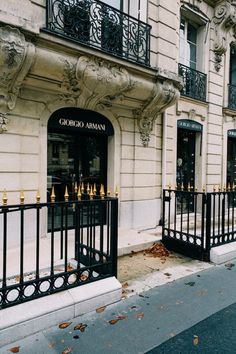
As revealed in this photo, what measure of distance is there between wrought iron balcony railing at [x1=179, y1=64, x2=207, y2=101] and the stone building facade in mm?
40

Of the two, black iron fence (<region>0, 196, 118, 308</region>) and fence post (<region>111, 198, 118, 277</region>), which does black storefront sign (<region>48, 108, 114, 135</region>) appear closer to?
black iron fence (<region>0, 196, 118, 308</region>)

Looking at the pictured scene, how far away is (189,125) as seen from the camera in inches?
360

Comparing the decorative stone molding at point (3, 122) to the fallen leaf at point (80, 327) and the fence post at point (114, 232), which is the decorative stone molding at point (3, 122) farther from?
the fallen leaf at point (80, 327)

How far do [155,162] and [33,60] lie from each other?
436 cm

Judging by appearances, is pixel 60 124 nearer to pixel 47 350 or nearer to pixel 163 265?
pixel 163 265

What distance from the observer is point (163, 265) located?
519 centimetres

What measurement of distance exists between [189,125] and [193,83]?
1.43 metres

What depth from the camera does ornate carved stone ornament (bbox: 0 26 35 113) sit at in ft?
15.0

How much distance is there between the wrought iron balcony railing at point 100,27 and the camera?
5.48 metres

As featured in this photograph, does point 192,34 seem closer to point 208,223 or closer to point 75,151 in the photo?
point 75,151

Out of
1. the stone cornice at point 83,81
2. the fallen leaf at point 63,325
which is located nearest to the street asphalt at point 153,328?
the fallen leaf at point 63,325

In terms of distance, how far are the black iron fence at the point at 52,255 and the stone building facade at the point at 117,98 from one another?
4.01ft

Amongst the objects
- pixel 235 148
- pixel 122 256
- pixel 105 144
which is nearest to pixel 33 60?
pixel 105 144

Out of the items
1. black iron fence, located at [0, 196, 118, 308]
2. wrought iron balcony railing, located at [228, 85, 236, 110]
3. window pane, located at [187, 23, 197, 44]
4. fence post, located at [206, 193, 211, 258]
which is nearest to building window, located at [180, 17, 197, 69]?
window pane, located at [187, 23, 197, 44]
